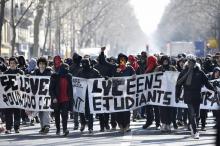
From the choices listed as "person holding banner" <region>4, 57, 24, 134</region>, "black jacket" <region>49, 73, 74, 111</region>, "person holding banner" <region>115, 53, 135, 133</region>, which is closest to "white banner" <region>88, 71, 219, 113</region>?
"person holding banner" <region>115, 53, 135, 133</region>

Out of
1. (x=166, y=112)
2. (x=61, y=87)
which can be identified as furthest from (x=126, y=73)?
(x=61, y=87)

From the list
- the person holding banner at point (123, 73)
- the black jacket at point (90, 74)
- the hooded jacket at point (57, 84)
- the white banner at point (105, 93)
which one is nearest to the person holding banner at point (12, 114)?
the white banner at point (105, 93)

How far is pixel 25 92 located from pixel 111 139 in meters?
3.37

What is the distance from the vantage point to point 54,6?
69.8 meters

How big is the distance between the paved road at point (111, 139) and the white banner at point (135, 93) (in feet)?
2.12

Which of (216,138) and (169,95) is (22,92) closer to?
(169,95)

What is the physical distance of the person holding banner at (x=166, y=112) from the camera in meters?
19.5

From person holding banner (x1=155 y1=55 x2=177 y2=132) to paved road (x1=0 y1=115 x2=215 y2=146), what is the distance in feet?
0.74

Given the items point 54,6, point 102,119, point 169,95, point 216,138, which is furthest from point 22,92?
point 54,6

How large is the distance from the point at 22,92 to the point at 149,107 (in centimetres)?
313

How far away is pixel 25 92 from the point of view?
2025 centimetres

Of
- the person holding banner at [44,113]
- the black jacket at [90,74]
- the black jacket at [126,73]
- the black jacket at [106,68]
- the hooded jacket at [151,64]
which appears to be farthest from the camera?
the black jacket at [106,68]

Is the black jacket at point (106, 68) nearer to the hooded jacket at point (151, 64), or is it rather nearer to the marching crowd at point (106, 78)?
the marching crowd at point (106, 78)

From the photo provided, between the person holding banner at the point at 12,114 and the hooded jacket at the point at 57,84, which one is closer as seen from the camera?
the hooded jacket at the point at 57,84
